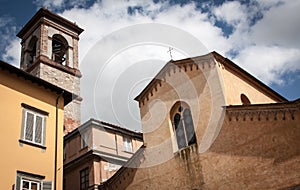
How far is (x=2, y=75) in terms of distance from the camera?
12.8 m

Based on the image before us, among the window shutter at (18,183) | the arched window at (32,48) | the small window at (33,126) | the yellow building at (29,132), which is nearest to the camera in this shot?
the window shutter at (18,183)

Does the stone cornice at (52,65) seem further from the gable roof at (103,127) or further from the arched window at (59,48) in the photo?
the gable roof at (103,127)

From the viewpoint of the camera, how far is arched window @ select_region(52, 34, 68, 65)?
107 feet

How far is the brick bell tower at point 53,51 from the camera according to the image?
29062 millimetres

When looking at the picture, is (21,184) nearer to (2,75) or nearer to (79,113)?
(2,75)

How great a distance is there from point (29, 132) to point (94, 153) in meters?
7.37

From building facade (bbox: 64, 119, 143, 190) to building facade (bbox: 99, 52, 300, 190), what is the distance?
4.99 ft

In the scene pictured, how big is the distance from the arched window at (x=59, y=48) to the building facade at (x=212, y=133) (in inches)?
645

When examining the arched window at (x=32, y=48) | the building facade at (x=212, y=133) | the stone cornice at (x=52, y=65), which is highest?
the arched window at (x=32, y=48)

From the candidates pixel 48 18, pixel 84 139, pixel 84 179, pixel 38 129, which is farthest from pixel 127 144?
pixel 48 18

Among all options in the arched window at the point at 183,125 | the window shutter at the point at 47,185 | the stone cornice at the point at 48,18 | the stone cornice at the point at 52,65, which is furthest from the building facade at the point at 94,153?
the stone cornice at the point at 48,18

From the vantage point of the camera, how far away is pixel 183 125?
642 inches

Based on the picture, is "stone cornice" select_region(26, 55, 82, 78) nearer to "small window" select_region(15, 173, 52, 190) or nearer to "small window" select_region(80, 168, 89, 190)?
"small window" select_region(80, 168, 89, 190)

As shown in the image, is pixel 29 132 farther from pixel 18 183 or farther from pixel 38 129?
pixel 18 183
